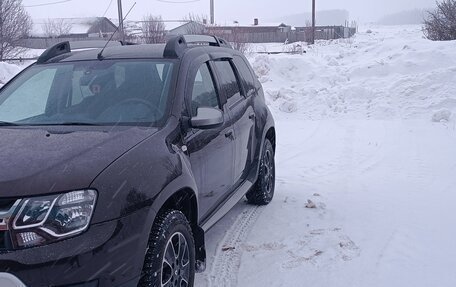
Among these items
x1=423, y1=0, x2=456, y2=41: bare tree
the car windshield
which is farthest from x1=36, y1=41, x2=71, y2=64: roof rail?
x1=423, y1=0, x2=456, y2=41: bare tree

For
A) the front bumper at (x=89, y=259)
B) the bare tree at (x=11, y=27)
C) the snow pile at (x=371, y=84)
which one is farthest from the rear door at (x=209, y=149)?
the bare tree at (x=11, y=27)

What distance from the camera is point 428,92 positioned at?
12.8 m

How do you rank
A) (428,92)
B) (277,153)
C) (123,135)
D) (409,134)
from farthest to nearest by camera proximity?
(428,92) → (409,134) → (277,153) → (123,135)

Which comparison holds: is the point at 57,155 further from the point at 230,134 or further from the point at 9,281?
the point at 230,134

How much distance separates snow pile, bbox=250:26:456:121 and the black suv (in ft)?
25.7

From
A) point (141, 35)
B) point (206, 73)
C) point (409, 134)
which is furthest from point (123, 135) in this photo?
point (141, 35)

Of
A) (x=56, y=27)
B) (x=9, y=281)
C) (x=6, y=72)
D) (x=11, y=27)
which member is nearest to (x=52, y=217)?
(x=9, y=281)

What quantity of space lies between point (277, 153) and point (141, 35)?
12.5m

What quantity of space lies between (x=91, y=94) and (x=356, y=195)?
12.2 ft

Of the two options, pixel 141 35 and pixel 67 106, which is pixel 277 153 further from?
pixel 141 35

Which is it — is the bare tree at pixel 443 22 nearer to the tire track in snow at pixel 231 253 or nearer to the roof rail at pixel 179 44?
the tire track in snow at pixel 231 253

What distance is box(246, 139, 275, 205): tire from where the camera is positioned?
18.9ft

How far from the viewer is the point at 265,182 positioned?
586cm

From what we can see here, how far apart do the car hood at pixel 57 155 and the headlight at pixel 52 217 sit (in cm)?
5
